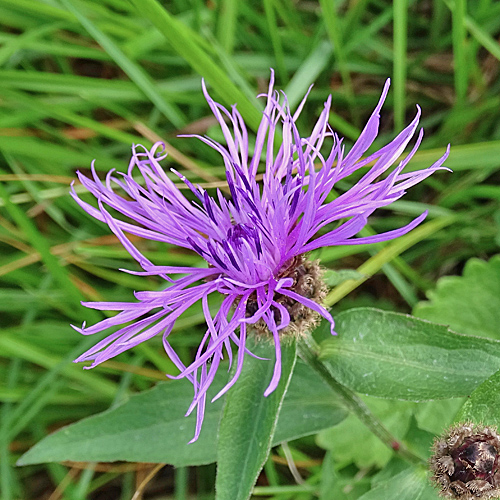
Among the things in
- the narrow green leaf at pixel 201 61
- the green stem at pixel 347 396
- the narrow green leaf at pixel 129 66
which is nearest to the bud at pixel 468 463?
the green stem at pixel 347 396

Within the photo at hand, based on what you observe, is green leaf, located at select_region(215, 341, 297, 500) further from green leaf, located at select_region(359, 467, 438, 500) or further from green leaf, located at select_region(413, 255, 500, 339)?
green leaf, located at select_region(413, 255, 500, 339)

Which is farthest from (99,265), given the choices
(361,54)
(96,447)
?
(361,54)

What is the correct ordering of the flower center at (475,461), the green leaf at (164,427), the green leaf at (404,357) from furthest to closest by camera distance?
1. the green leaf at (164,427)
2. the green leaf at (404,357)
3. the flower center at (475,461)

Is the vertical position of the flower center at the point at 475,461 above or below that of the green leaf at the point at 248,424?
below

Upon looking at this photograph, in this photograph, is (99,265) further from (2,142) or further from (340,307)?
(340,307)

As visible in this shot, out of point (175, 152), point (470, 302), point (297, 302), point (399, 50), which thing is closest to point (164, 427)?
point (297, 302)

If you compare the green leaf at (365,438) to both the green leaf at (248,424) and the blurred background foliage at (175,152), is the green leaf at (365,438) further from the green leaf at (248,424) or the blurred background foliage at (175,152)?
the green leaf at (248,424)
